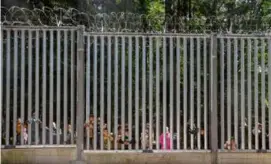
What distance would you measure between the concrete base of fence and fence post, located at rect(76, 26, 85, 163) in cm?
12

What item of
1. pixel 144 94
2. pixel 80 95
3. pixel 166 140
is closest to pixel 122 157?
pixel 166 140

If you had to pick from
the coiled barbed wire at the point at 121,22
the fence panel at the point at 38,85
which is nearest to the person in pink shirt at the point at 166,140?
the fence panel at the point at 38,85

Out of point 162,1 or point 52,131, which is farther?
point 162,1

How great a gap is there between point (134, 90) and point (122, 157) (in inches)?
46.0

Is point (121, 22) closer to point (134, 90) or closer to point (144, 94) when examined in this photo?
point (134, 90)

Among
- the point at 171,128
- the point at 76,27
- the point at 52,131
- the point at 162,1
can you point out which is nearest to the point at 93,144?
the point at 52,131

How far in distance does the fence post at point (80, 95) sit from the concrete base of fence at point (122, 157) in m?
0.12

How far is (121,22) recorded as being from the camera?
Result: 29.9ft

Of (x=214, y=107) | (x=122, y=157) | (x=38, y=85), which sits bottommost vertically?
(x=122, y=157)

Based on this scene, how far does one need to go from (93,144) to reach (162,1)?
28.6 feet

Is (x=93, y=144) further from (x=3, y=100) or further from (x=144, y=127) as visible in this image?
(x=3, y=100)

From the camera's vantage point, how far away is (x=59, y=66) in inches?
344

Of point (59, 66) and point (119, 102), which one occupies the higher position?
point (59, 66)

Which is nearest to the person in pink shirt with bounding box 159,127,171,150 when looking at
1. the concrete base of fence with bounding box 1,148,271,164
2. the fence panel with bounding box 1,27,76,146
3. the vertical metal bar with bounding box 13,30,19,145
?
the concrete base of fence with bounding box 1,148,271,164
